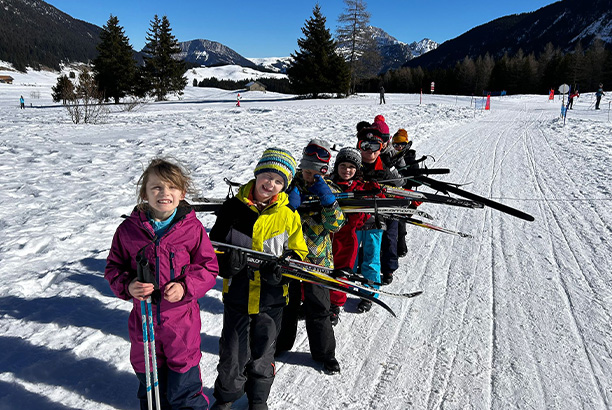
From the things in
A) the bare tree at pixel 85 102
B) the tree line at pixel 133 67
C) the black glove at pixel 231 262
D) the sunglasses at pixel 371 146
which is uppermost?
the tree line at pixel 133 67

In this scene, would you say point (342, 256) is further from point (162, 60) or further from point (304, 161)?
point (162, 60)

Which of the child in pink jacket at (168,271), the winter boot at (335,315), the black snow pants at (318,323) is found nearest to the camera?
the child in pink jacket at (168,271)

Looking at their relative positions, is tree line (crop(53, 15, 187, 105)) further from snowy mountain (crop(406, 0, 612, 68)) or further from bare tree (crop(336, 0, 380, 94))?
snowy mountain (crop(406, 0, 612, 68))

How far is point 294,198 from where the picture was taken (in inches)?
110

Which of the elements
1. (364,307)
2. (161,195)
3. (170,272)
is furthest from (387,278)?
(161,195)

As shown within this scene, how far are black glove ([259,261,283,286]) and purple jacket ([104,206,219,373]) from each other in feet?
1.03

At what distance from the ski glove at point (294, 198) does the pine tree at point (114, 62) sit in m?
39.0

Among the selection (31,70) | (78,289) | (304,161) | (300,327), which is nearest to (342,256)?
(300,327)

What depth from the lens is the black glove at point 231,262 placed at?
2.21 metres

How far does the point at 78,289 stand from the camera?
12.1 ft

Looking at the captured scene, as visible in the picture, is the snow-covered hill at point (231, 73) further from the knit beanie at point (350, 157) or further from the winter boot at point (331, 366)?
the winter boot at point (331, 366)

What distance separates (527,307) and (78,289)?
4.48 metres

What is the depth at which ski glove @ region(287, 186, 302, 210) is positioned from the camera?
2.75m

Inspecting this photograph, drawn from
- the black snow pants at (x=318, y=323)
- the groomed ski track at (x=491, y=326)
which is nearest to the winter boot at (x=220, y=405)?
the groomed ski track at (x=491, y=326)
